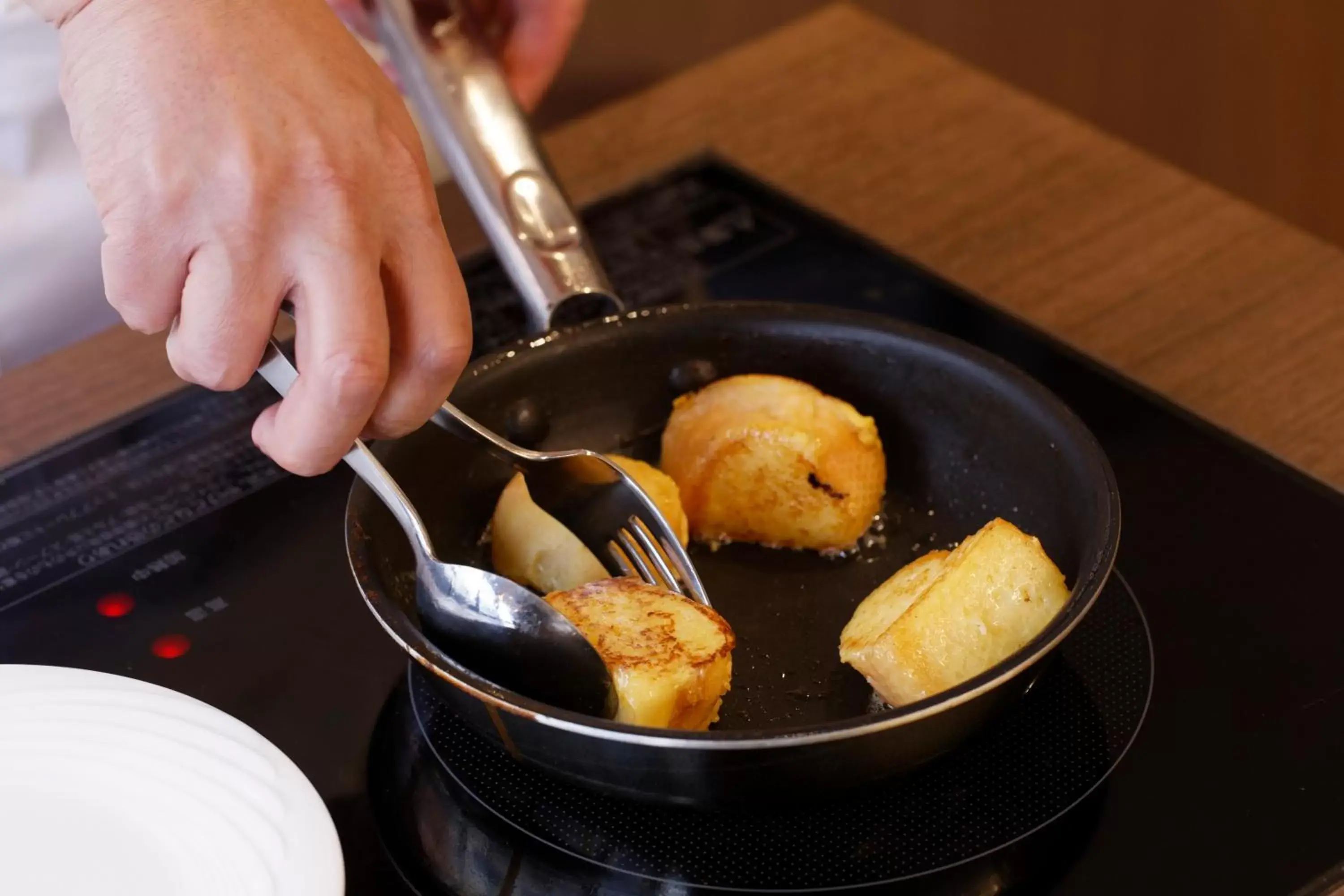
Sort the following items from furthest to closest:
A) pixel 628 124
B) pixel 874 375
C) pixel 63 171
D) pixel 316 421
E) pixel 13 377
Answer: pixel 628 124, pixel 63 171, pixel 13 377, pixel 874 375, pixel 316 421

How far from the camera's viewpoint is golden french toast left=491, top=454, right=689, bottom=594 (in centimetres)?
89

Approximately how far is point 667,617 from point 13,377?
24.7 inches

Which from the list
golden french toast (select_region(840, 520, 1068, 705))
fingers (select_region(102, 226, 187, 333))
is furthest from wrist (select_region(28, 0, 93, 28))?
golden french toast (select_region(840, 520, 1068, 705))

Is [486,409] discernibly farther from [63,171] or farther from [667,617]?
[63,171]

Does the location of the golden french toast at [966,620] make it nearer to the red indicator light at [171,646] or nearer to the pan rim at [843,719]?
the pan rim at [843,719]

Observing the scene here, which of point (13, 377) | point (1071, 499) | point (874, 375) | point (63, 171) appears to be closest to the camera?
point (1071, 499)

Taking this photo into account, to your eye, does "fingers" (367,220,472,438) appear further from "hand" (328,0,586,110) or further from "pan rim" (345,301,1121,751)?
"hand" (328,0,586,110)

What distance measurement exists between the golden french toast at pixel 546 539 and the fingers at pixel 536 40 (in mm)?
411

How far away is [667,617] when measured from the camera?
31.2 inches

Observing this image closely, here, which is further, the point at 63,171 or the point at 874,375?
the point at 63,171

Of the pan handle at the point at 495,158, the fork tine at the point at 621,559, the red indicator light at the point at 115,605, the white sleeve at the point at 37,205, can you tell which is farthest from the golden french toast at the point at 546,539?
the white sleeve at the point at 37,205

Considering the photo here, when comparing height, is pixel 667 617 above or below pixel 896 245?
above

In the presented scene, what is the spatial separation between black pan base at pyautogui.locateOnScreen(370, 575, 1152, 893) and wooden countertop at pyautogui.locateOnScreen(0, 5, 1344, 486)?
33 centimetres

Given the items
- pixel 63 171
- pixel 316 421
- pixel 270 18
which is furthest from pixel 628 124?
pixel 316 421
